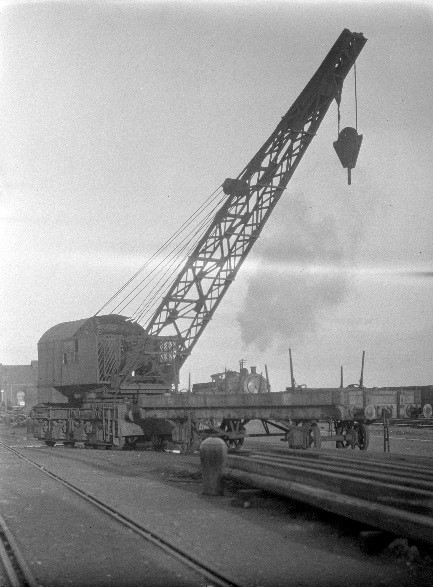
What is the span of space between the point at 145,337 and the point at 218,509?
12.5 metres

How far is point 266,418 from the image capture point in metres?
15.4

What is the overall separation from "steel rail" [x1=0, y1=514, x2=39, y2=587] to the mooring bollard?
11.2ft

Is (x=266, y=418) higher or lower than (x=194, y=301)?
lower

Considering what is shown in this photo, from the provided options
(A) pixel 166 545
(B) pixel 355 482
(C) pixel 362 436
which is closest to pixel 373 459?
(B) pixel 355 482

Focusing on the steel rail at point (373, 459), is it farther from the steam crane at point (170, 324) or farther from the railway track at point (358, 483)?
the steam crane at point (170, 324)

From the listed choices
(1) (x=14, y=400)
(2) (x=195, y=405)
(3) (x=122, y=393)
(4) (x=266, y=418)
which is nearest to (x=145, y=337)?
(3) (x=122, y=393)

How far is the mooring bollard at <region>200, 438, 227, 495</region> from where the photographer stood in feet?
34.2

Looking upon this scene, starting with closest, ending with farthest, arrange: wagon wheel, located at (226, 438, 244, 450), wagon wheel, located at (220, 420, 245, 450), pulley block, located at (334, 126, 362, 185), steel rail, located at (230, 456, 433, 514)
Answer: steel rail, located at (230, 456, 433, 514)
pulley block, located at (334, 126, 362, 185)
wagon wheel, located at (220, 420, 245, 450)
wagon wheel, located at (226, 438, 244, 450)

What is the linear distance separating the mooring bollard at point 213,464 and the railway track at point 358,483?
0.23 meters

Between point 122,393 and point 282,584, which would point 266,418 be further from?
point 282,584

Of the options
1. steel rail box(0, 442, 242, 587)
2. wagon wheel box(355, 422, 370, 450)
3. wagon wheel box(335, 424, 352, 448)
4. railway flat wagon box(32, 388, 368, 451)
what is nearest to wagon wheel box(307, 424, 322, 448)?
railway flat wagon box(32, 388, 368, 451)

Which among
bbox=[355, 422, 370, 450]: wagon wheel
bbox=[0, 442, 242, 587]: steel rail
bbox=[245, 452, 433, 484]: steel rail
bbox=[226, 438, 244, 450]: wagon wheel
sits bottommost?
bbox=[226, 438, 244, 450]: wagon wheel

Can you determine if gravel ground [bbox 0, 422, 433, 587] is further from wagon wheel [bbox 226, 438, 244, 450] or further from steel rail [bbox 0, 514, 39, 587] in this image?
wagon wheel [bbox 226, 438, 244, 450]

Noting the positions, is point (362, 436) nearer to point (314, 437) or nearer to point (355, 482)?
point (314, 437)
